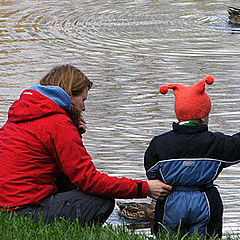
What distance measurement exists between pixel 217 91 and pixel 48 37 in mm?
6556

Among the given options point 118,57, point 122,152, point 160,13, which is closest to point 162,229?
point 122,152

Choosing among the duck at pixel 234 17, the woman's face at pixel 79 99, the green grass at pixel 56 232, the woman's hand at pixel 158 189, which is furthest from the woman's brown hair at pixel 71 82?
the duck at pixel 234 17

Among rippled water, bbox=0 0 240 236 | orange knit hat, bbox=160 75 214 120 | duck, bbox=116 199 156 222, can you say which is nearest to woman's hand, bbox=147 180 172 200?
orange knit hat, bbox=160 75 214 120

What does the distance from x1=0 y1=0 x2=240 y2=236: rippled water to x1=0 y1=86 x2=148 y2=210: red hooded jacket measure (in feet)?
4.81

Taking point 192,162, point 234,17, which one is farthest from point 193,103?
point 234,17

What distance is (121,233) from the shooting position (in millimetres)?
4695

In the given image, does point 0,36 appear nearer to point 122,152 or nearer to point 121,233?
point 122,152

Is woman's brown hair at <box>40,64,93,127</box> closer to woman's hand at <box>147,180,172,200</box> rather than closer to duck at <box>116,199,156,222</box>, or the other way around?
woman's hand at <box>147,180,172,200</box>

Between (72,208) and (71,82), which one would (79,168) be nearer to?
(72,208)

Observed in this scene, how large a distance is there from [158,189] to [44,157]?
813 millimetres

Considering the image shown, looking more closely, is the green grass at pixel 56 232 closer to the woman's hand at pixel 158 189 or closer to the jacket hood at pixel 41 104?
the woman's hand at pixel 158 189

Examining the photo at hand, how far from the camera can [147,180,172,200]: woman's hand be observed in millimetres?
5191

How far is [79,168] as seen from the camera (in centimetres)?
518

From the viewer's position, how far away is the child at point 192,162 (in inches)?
201
